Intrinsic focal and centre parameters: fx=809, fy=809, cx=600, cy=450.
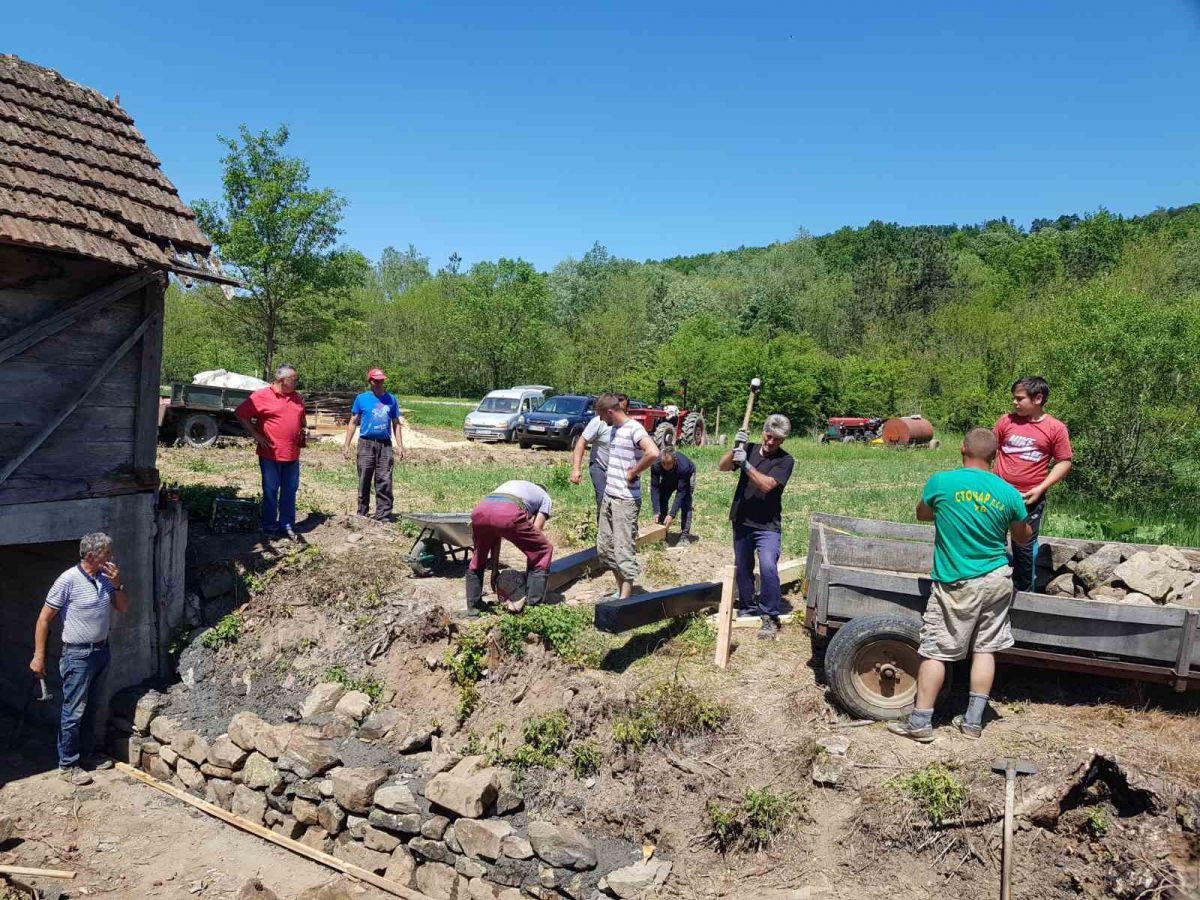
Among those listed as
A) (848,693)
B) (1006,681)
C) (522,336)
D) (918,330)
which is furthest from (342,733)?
(918,330)

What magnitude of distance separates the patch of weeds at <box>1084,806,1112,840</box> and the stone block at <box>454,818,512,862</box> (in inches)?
146

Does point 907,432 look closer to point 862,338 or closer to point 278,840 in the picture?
point 862,338

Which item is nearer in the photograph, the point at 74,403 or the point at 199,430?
the point at 74,403

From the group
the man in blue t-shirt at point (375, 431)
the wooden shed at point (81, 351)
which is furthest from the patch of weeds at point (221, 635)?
the man in blue t-shirt at point (375, 431)

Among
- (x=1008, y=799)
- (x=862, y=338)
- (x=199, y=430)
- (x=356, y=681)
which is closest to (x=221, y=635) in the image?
(x=356, y=681)

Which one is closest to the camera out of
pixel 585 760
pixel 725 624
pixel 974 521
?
pixel 974 521

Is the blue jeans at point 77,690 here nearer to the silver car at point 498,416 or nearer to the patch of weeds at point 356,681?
the patch of weeds at point 356,681

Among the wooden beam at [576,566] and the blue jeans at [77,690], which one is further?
the wooden beam at [576,566]

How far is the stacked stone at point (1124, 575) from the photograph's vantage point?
5977 mm

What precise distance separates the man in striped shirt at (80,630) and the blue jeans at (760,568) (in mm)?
5550

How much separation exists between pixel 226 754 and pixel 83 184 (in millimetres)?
5521

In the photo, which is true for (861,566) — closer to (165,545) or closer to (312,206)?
(165,545)

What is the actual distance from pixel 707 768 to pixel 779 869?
896 mm

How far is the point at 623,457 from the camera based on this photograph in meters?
7.09
